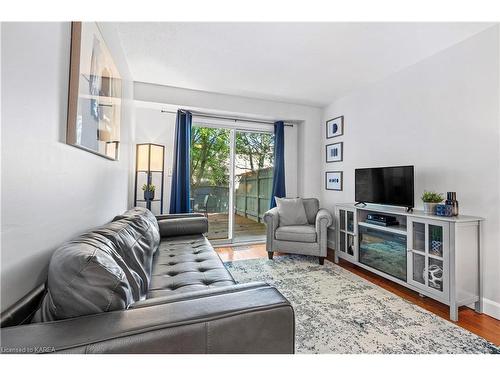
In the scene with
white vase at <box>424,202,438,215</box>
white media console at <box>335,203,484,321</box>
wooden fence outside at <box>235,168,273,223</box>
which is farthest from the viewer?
wooden fence outside at <box>235,168,273,223</box>

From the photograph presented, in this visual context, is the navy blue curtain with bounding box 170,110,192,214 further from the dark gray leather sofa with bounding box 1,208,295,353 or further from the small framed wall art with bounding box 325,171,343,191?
the dark gray leather sofa with bounding box 1,208,295,353

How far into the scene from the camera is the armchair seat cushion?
3.27 meters

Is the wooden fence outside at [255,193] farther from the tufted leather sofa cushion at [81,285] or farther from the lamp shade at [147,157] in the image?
the tufted leather sofa cushion at [81,285]

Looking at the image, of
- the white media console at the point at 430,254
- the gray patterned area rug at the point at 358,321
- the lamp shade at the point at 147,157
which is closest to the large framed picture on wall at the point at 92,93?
the lamp shade at the point at 147,157

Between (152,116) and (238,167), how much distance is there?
1.61m

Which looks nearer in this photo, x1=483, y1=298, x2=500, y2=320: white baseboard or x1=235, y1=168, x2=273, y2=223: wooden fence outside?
x1=483, y1=298, x2=500, y2=320: white baseboard

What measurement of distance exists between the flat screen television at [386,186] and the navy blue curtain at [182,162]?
98.1 inches

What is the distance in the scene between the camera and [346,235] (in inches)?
127

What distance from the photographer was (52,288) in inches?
33.1

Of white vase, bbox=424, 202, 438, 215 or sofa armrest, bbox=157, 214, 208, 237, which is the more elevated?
white vase, bbox=424, 202, 438, 215

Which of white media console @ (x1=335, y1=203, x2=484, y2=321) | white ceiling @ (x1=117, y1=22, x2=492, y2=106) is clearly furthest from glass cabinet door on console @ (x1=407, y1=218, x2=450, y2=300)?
white ceiling @ (x1=117, y1=22, x2=492, y2=106)

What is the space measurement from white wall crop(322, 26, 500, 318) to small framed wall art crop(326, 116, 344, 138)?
0.51m
